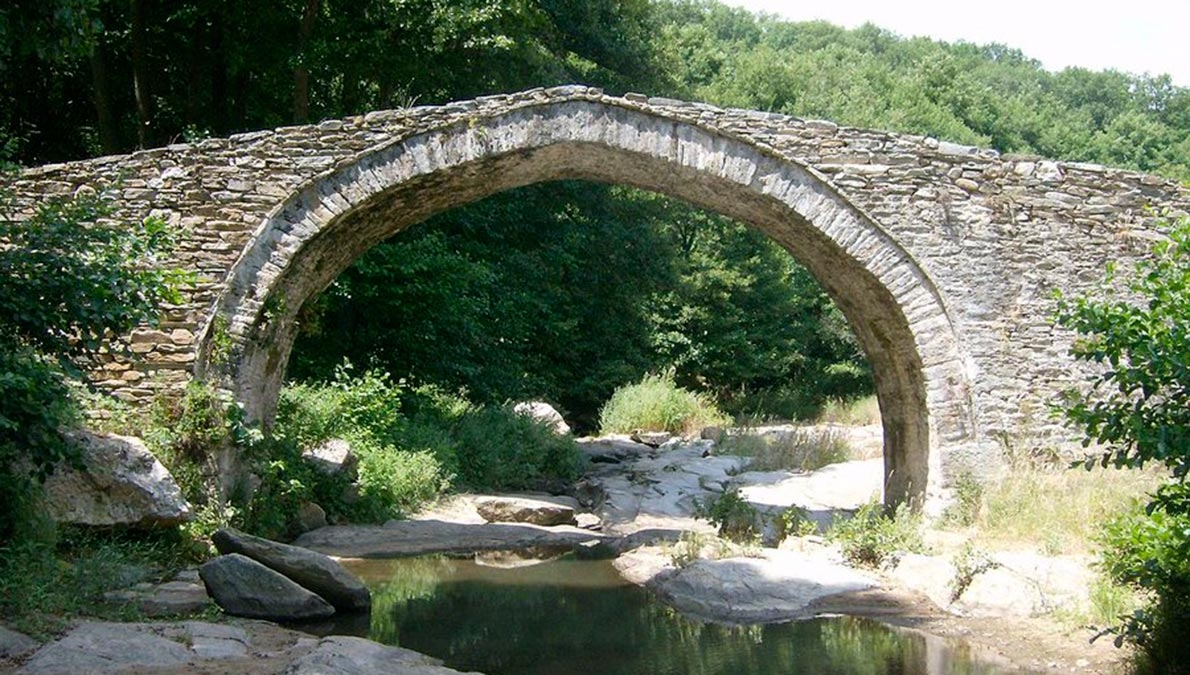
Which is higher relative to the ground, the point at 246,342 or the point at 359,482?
the point at 246,342

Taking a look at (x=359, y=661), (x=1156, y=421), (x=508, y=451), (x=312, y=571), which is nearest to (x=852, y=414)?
(x=508, y=451)

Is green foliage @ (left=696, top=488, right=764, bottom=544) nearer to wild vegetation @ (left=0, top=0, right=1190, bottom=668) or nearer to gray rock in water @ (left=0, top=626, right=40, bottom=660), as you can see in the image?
wild vegetation @ (left=0, top=0, right=1190, bottom=668)

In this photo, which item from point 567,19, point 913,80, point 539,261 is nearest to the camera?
point 539,261

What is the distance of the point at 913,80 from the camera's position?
1521 inches

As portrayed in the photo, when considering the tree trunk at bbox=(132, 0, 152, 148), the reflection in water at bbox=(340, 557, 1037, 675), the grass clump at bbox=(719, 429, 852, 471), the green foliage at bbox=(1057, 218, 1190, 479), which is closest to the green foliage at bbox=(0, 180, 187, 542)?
the reflection in water at bbox=(340, 557, 1037, 675)

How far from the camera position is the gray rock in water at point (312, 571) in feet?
24.1

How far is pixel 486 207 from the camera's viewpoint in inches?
669

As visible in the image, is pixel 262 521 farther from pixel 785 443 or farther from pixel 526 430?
pixel 785 443

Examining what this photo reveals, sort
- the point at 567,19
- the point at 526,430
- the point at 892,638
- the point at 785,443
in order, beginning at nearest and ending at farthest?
the point at 892,638, the point at 526,430, the point at 785,443, the point at 567,19

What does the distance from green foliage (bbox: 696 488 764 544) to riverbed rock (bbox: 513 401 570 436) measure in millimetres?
5692

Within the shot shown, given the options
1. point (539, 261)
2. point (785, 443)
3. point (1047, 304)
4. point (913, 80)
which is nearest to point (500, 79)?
point (539, 261)

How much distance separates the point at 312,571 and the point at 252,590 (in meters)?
0.49

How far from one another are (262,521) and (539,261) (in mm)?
8720

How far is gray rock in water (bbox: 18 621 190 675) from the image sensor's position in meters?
4.91
